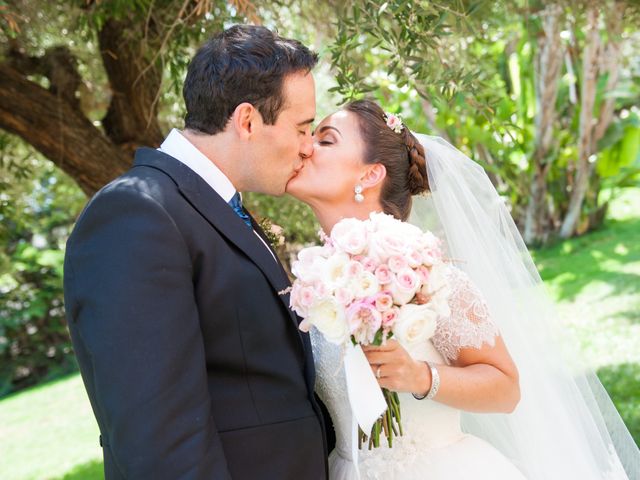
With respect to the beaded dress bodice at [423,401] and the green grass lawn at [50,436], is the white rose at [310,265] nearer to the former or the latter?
the beaded dress bodice at [423,401]

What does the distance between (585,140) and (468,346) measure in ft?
31.4

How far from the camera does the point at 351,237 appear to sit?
2131mm

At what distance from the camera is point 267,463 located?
83.3 inches

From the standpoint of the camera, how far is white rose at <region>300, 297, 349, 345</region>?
206 centimetres

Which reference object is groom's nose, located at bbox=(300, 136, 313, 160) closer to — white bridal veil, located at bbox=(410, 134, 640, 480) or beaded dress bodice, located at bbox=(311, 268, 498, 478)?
white bridal veil, located at bbox=(410, 134, 640, 480)

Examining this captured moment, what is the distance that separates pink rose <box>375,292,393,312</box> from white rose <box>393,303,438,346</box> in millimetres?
55

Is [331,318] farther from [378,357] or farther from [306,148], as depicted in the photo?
[306,148]

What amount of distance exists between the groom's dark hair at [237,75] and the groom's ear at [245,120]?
0.02 meters

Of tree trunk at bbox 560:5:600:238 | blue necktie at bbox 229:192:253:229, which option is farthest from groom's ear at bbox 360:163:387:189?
tree trunk at bbox 560:5:600:238

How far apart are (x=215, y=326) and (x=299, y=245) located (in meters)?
5.51

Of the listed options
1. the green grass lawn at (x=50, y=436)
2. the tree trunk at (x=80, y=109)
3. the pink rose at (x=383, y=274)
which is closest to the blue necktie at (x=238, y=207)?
the pink rose at (x=383, y=274)

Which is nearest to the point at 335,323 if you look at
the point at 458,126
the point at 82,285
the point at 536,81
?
the point at 82,285

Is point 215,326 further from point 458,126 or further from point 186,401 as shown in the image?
point 458,126

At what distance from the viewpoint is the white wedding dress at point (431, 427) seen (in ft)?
8.68
